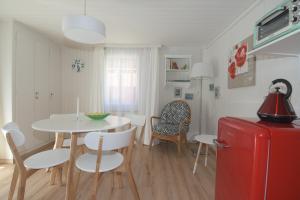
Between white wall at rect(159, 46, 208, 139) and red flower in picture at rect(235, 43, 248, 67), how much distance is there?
1.45m

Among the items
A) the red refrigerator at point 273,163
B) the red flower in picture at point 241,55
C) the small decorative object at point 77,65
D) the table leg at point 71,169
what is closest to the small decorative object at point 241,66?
the red flower in picture at point 241,55

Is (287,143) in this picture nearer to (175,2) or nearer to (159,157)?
(175,2)

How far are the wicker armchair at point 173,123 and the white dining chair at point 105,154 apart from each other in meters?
1.48

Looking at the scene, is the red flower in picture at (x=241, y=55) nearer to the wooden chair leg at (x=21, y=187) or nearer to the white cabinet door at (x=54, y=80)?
the wooden chair leg at (x=21, y=187)

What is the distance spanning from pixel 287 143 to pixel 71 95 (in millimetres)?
4001

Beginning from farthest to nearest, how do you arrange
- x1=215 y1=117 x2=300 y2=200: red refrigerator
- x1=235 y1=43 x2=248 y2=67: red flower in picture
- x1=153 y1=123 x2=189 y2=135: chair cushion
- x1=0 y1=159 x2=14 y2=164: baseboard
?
x1=153 y1=123 x2=189 y2=135: chair cushion, x1=0 y1=159 x2=14 y2=164: baseboard, x1=235 y1=43 x2=248 y2=67: red flower in picture, x1=215 y1=117 x2=300 y2=200: red refrigerator

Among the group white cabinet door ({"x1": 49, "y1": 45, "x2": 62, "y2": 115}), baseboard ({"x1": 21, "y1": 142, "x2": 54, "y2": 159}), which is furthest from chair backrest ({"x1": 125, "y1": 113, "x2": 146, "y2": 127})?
white cabinet door ({"x1": 49, "y1": 45, "x2": 62, "y2": 115})

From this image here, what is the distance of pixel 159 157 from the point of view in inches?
114

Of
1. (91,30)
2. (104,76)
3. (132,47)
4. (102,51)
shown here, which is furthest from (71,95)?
(91,30)

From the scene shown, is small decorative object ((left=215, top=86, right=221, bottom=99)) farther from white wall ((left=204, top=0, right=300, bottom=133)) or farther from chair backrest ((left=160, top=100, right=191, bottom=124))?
chair backrest ((left=160, top=100, right=191, bottom=124))

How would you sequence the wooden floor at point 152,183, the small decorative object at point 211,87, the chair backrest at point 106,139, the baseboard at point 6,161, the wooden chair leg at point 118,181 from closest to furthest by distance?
the chair backrest at point 106,139
the wooden floor at point 152,183
the wooden chair leg at point 118,181
the baseboard at point 6,161
the small decorative object at point 211,87

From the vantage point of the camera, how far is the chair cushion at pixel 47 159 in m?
1.42

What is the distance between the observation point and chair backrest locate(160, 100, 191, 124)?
11.1 feet

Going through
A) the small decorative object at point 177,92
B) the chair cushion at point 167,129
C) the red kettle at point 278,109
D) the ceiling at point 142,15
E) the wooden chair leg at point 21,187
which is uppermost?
the ceiling at point 142,15
